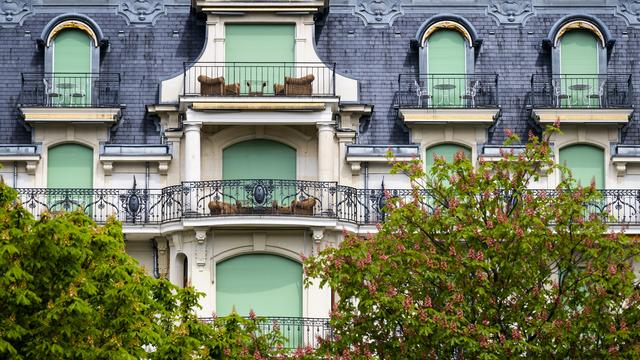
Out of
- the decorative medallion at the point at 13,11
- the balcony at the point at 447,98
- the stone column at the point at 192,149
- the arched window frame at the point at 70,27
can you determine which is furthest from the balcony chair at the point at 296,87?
the decorative medallion at the point at 13,11

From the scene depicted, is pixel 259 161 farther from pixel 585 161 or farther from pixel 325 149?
pixel 585 161

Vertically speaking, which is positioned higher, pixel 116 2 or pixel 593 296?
pixel 116 2

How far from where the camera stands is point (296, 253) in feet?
193

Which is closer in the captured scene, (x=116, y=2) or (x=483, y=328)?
(x=483, y=328)

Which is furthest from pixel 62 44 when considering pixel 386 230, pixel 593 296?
pixel 593 296

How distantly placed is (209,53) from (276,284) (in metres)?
6.08

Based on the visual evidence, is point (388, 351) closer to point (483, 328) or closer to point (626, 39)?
point (483, 328)

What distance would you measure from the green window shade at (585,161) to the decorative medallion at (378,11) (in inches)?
222

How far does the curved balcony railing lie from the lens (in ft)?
192

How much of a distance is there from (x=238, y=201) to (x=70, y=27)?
21.3ft

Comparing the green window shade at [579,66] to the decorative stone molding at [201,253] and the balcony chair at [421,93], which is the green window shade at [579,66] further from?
the decorative stone molding at [201,253]

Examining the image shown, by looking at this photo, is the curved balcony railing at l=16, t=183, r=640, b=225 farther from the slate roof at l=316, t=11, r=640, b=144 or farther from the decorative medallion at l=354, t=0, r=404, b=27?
the decorative medallion at l=354, t=0, r=404, b=27

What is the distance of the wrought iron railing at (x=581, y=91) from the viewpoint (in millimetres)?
60812

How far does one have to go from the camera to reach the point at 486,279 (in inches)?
1989
